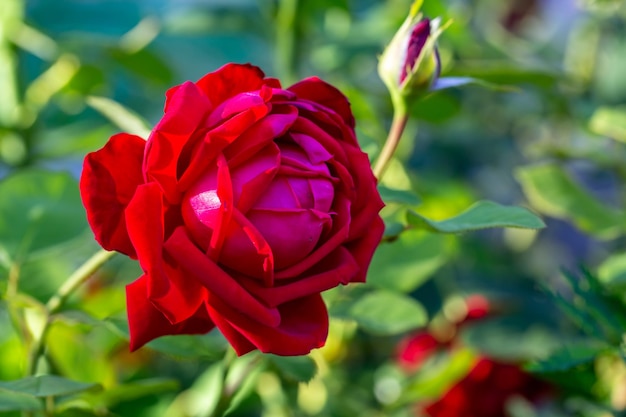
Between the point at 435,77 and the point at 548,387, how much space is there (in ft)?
1.69

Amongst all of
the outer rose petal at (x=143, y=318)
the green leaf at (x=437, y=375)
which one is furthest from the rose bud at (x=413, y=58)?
the green leaf at (x=437, y=375)

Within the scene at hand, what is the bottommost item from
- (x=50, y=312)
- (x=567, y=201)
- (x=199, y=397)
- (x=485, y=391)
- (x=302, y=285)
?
(x=485, y=391)

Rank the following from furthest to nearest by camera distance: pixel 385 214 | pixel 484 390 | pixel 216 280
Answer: pixel 484 390 < pixel 385 214 < pixel 216 280

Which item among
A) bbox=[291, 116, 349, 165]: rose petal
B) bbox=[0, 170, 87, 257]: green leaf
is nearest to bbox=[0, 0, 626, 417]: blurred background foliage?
bbox=[0, 170, 87, 257]: green leaf

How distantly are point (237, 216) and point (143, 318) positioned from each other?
0.08 meters

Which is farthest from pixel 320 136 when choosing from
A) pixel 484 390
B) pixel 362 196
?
pixel 484 390

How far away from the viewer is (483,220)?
528 millimetres

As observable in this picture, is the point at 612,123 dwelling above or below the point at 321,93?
below

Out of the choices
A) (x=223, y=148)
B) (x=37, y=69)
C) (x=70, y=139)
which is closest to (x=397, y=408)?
(x=70, y=139)

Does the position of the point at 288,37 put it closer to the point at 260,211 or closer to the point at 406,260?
the point at 406,260

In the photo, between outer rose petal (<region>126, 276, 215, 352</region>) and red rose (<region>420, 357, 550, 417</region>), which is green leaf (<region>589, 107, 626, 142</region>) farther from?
outer rose petal (<region>126, 276, 215, 352</region>)

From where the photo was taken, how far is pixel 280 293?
16.8 inches

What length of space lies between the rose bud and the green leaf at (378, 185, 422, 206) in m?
0.06

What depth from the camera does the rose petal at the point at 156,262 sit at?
42cm
